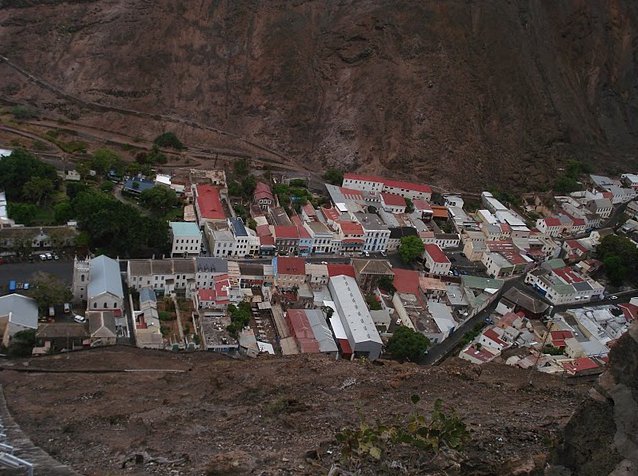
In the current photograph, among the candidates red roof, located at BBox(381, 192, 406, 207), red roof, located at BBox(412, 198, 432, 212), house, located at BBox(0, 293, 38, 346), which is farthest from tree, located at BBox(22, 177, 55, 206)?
red roof, located at BBox(412, 198, 432, 212)

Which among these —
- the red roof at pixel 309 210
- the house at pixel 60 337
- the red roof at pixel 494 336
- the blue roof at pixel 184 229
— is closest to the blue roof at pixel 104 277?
the house at pixel 60 337

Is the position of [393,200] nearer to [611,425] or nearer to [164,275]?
[164,275]

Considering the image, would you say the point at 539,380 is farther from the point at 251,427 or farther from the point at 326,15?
the point at 326,15

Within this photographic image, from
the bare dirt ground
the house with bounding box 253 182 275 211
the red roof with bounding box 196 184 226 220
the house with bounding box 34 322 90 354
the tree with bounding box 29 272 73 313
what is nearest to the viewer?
the bare dirt ground

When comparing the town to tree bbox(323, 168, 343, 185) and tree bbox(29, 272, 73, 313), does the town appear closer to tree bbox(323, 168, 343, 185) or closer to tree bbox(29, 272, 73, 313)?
tree bbox(29, 272, 73, 313)

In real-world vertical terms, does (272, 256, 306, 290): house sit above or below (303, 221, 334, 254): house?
below

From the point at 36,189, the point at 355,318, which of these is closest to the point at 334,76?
the point at 36,189

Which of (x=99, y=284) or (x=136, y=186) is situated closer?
(x=99, y=284)
